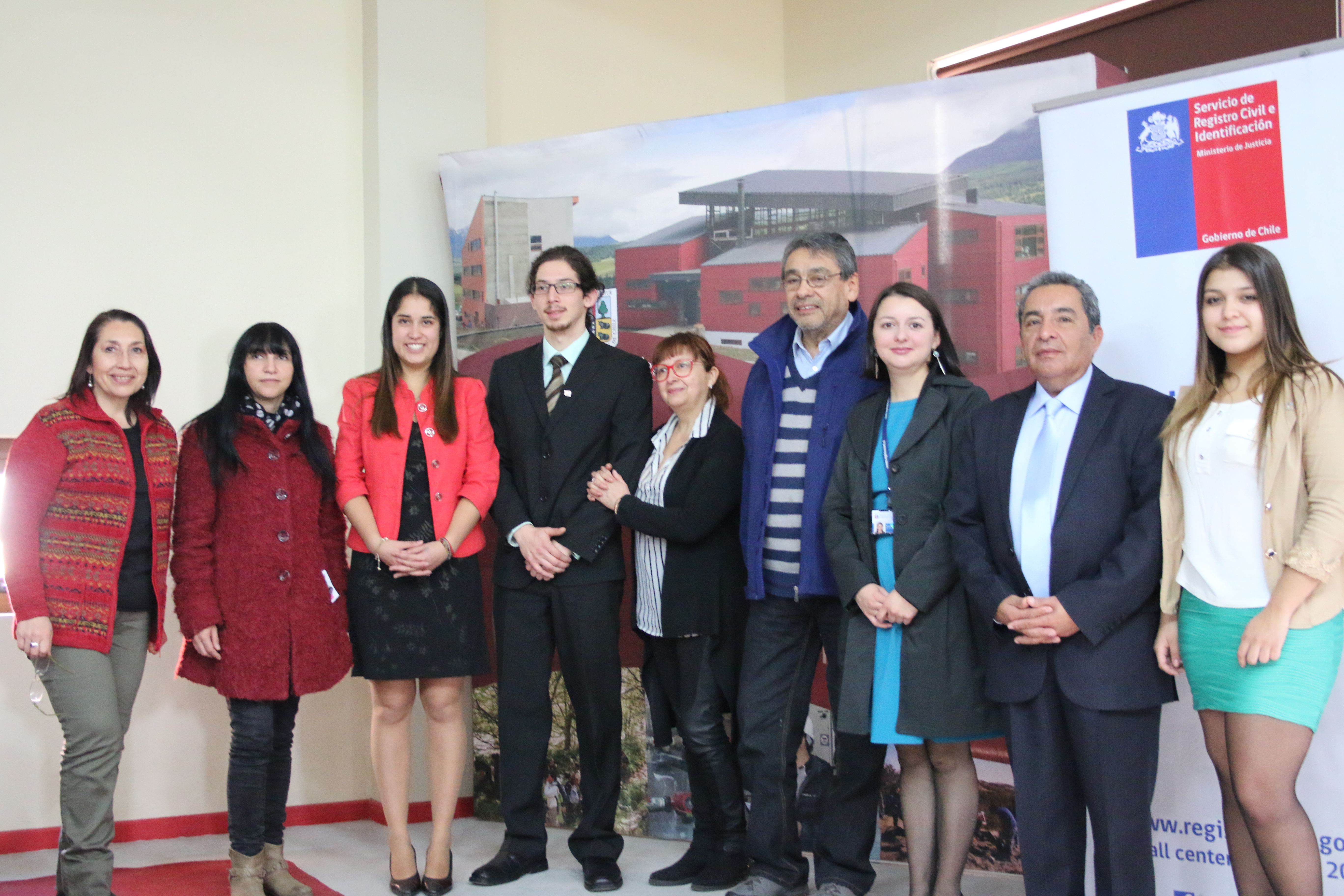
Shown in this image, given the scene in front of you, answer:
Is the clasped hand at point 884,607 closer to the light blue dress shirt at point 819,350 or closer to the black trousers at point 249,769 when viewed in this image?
the light blue dress shirt at point 819,350

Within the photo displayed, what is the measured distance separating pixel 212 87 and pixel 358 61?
57cm

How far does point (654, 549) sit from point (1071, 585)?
121 cm

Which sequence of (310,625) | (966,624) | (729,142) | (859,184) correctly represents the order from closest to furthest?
(966,624) → (310,625) → (859,184) → (729,142)

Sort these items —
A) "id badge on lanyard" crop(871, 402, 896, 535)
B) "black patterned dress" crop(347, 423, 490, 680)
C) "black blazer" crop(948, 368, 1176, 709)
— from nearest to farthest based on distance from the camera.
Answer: "black blazer" crop(948, 368, 1176, 709), "id badge on lanyard" crop(871, 402, 896, 535), "black patterned dress" crop(347, 423, 490, 680)

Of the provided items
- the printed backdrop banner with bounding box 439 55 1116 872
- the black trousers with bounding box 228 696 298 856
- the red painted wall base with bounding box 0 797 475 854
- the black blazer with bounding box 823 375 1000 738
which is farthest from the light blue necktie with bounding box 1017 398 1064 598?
the red painted wall base with bounding box 0 797 475 854

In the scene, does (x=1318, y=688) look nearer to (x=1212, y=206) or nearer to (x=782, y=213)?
(x=1212, y=206)

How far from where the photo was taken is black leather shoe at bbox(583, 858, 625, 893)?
3.09m

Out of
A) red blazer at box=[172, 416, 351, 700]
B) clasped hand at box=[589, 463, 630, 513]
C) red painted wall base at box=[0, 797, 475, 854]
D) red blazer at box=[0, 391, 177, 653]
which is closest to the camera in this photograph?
red blazer at box=[0, 391, 177, 653]

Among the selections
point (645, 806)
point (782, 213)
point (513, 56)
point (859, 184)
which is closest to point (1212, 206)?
point (859, 184)

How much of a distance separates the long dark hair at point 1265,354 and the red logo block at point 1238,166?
320 millimetres

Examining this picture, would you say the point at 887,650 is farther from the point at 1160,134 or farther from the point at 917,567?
the point at 1160,134

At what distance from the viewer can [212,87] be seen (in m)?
4.02

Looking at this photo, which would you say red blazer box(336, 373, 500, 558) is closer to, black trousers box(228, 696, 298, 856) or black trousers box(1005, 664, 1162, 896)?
black trousers box(228, 696, 298, 856)

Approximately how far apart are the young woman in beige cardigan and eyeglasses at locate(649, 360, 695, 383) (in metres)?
1.30
